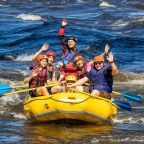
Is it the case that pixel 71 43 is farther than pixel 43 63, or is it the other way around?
pixel 71 43

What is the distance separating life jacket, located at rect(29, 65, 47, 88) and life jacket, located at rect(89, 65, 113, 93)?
907mm

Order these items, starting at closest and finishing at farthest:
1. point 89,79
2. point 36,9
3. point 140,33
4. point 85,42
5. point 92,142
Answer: point 92,142, point 89,79, point 85,42, point 140,33, point 36,9

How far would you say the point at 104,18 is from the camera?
122ft

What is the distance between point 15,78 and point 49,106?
7218 mm

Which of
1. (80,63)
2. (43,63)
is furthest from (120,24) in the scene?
(43,63)

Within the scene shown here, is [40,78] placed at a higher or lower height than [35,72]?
lower

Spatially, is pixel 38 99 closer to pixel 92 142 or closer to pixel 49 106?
pixel 49 106

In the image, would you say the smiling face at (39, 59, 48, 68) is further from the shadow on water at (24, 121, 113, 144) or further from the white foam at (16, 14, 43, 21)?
the white foam at (16, 14, 43, 21)

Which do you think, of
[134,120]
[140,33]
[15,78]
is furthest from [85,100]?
[140,33]

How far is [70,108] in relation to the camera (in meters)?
11.6

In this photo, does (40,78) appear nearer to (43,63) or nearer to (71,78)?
(43,63)

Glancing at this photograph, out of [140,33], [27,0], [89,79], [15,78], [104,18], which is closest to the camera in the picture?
[89,79]

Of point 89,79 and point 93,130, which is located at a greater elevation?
A: point 89,79

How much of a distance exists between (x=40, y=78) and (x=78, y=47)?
43.5ft
